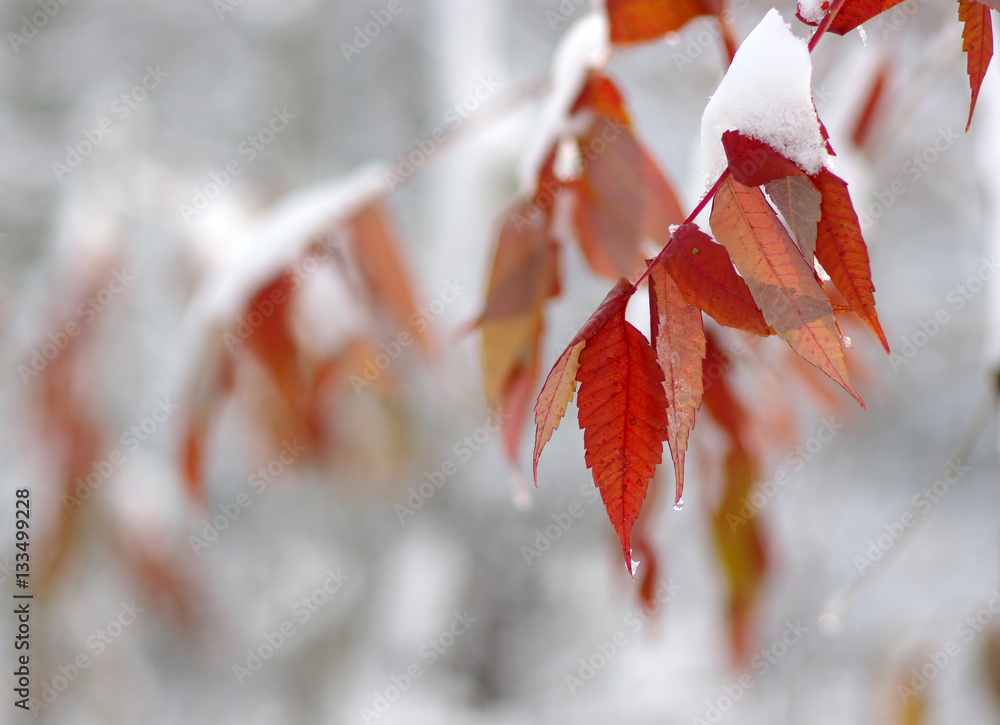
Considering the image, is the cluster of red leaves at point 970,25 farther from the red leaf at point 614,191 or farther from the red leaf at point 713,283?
the red leaf at point 614,191

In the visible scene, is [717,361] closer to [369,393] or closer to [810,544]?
[369,393]

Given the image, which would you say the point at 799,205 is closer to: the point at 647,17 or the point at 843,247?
the point at 843,247

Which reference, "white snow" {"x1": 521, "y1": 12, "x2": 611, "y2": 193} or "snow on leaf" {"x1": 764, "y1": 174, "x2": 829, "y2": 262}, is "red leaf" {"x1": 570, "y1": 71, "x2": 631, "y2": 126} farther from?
"snow on leaf" {"x1": 764, "y1": 174, "x2": 829, "y2": 262}

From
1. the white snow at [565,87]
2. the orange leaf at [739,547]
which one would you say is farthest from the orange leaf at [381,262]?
the orange leaf at [739,547]

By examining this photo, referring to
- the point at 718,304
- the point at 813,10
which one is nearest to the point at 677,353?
the point at 718,304

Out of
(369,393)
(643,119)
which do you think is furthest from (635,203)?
(643,119)

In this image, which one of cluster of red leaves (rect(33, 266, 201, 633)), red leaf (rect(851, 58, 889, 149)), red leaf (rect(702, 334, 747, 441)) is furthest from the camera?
cluster of red leaves (rect(33, 266, 201, 633))

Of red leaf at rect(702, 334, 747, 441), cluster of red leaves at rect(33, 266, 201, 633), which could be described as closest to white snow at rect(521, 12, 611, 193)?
red leaf at rect(702, 334, 747, 441)
